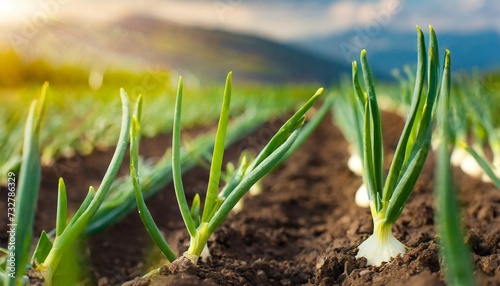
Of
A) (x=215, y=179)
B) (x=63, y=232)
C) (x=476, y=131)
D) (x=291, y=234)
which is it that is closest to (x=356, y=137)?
(x=291, y=234)

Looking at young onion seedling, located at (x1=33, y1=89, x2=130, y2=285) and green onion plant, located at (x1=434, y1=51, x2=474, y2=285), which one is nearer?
green onion plant, located at (x1=434, y1=51, x2=474, y2=285)

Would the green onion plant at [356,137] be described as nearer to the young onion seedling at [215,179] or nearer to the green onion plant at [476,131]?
the young onion seedling at [215,179]

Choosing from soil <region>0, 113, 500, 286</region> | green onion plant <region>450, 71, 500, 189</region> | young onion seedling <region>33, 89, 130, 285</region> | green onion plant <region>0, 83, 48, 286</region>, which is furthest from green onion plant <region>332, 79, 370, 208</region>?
green onion plant <region>0, 83, 48, 286</region>

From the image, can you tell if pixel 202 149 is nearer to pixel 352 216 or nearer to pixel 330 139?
pixel 352 216

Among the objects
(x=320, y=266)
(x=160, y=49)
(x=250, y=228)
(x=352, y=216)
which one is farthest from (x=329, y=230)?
(x=160, y=49)

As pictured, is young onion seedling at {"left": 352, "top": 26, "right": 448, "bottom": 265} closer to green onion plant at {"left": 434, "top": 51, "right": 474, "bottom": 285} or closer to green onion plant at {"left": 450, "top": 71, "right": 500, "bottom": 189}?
green onion plant at {"left": 434, "top": 51, "right": 474, "bottom": 285}

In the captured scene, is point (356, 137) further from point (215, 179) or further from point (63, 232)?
point (63, 232)

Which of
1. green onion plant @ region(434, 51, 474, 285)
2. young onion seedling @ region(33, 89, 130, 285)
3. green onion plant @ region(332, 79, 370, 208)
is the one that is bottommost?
young onion seedling @ region(33, 89, 130, 285)
